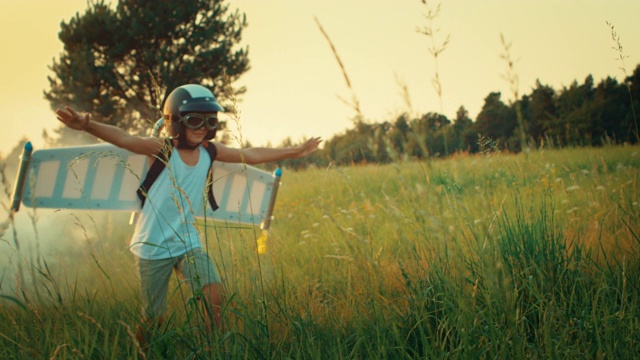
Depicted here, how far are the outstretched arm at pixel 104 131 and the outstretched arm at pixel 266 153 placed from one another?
0.55 metres

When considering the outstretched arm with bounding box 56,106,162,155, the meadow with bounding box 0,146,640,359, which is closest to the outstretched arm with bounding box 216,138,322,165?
the outstretched arm with bounding box 56,106,162,155

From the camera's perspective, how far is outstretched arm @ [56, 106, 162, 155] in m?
2.79

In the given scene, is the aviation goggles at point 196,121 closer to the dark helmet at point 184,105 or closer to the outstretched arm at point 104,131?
the dark helmet at point 184,105

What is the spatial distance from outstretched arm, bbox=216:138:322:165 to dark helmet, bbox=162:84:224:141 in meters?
0.39

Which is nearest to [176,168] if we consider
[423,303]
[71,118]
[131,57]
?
[71,118]

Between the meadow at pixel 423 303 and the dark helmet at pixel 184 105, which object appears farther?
the dark helmet at pixel 184 105

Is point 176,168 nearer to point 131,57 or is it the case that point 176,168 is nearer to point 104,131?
point 104,131

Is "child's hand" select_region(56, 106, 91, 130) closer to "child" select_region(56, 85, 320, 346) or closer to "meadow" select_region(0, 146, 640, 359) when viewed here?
"child" select_region(56, 85, 320, 346)

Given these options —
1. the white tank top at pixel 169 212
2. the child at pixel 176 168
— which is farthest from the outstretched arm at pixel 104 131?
the white tank top at pixel 169 212

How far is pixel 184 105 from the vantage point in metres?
3.33

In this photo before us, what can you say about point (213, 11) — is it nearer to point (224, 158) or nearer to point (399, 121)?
point (224, 158)

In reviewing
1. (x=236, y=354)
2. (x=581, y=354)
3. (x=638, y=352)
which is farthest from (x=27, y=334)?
(x=638, y=352)

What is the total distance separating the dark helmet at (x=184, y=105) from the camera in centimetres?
333

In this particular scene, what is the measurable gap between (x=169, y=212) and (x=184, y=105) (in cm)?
74
